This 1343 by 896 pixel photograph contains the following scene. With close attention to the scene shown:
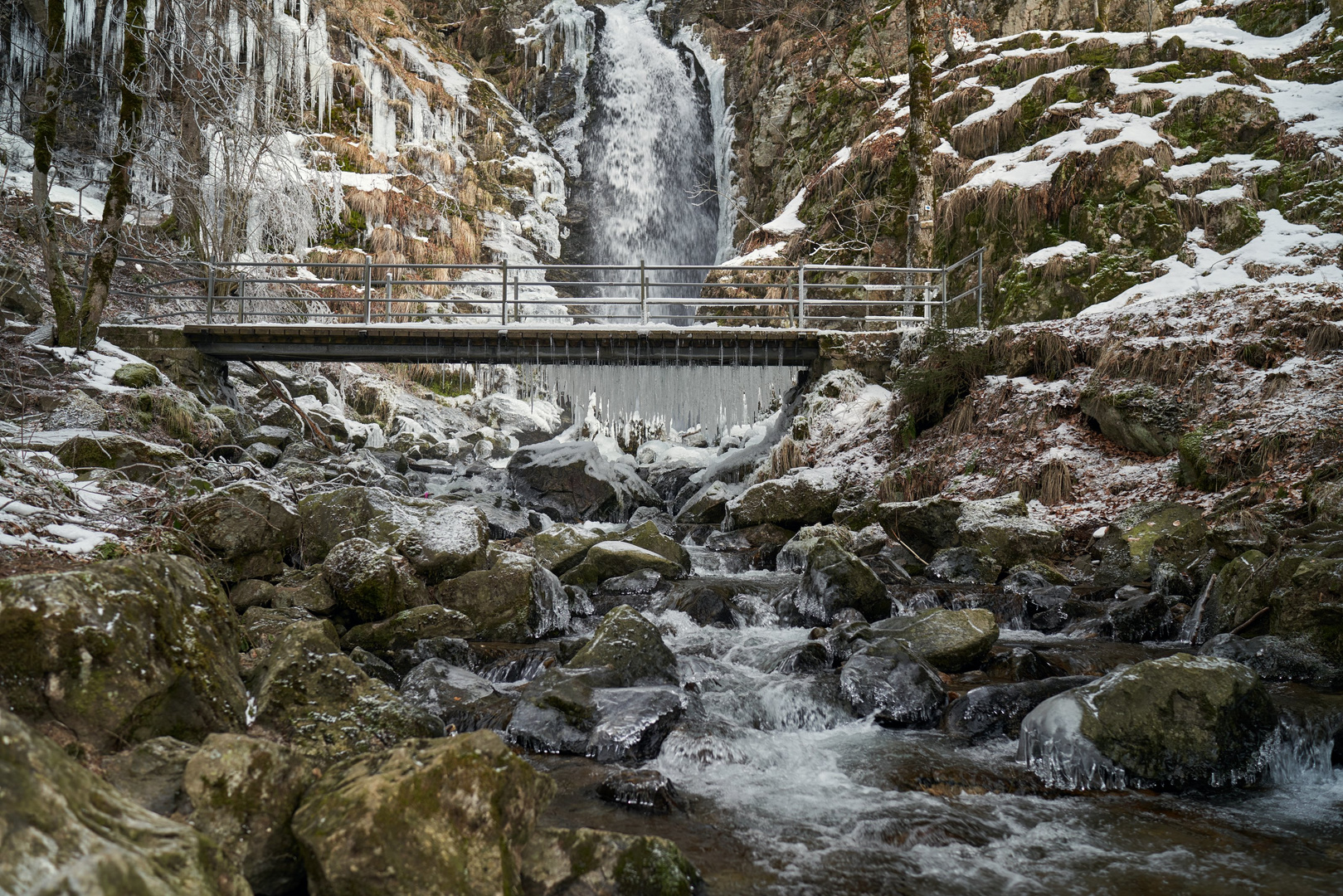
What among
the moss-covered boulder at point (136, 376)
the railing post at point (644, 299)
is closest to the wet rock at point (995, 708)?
the railing post at point (644, 299)

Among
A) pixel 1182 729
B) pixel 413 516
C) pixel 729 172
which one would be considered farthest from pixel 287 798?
pixel 729 172

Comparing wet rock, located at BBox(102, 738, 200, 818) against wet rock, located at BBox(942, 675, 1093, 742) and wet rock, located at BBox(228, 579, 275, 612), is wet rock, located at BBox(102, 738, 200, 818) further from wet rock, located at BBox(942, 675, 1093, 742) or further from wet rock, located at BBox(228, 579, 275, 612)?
wet rock, located at BBox(942, 675, 1093, 742)

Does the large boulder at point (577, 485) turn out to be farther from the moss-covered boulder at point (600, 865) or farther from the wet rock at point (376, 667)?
the moss-covered boulder at point (600, 865)

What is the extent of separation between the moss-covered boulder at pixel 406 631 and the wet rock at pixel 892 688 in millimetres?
3106

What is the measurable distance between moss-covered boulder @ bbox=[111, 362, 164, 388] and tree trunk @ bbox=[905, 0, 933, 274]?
466 inches

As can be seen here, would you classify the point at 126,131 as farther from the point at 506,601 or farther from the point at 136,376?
the point at 506,601

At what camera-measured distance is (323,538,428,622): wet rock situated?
6.32 meters

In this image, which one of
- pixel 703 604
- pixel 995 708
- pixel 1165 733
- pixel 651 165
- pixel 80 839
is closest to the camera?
pixel 80 839

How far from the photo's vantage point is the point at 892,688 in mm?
4984

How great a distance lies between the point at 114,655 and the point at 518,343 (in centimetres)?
1026

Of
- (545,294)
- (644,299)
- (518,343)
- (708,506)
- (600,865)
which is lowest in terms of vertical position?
(600,865)

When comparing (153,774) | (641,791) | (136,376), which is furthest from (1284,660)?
(136,376)

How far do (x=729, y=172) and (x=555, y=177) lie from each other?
6738 mm

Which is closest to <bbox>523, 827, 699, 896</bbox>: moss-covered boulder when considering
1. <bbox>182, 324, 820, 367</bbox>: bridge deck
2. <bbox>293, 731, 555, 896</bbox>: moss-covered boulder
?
<bbox>293, 731, 555, 896</bbox>: moss-covered boulder
